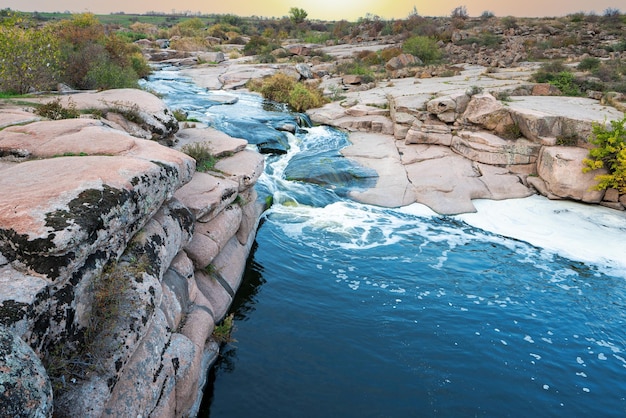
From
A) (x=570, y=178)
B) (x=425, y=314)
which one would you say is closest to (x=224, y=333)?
(x=425, y=314)

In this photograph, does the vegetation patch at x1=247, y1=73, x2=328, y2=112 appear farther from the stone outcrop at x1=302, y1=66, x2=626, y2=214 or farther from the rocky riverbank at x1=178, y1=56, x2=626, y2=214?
the stone outcrop at x1=302, y1=66, x2=626, y2=214

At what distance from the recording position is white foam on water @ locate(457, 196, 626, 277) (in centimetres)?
1063

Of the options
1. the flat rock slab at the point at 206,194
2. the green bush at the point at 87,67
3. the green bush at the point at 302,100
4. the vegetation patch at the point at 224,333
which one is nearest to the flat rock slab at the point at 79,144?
the flat rock slab at the point at 206,194

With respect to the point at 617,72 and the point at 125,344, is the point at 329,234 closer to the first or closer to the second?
the point at 125,344

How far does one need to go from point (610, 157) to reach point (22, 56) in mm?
17597

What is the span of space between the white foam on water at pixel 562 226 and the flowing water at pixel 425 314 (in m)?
0.05

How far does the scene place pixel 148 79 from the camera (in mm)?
26172

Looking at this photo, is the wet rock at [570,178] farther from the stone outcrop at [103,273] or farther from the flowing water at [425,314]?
the stone outcrop at [103,273]

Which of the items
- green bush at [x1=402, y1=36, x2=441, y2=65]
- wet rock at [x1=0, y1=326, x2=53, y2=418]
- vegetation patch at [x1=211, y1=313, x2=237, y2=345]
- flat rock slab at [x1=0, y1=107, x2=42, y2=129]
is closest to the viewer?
wet rock at [x1=0, y1=326, x2=53, y2=418]

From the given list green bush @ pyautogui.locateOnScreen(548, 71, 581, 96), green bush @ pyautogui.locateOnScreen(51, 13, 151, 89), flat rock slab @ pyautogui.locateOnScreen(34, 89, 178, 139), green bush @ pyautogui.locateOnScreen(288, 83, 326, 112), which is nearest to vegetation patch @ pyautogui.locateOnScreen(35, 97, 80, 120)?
flat rock slab @ pyautogui.locateOnScreen(34, 89, 178, 139)

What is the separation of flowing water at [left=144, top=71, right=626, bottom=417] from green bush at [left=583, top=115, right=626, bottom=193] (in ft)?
3.36

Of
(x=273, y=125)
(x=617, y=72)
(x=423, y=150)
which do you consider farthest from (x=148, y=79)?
(x=617, y=72)

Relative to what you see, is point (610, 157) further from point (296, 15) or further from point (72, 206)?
point (296, 15)

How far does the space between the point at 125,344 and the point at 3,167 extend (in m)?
3.48
